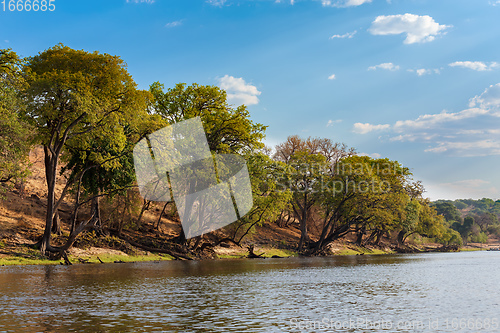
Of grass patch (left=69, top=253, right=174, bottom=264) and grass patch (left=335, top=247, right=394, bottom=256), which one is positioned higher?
grass patch (left=69, top=253, right=174, bottom=264)

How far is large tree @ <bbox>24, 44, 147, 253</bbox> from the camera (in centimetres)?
3884

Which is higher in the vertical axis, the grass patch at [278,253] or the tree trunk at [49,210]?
the tree trunk at [49,210]

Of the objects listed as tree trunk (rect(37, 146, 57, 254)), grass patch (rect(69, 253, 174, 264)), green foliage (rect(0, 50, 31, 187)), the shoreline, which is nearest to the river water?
green foliage (rect(0, 50, 31, 187))

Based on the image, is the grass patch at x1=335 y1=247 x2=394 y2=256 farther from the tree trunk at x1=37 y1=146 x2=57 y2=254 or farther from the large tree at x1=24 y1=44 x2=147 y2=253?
the tree trunk at x1=37 y1=146 x2=57 y2=254

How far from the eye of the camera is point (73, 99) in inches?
1543

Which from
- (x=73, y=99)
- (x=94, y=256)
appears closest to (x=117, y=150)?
(x=73, y=99)

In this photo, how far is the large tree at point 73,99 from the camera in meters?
38.8

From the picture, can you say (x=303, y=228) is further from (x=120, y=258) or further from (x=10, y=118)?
A: (x=10, y=118)

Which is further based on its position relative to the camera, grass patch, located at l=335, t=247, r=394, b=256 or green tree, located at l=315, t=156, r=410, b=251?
grass patch, located at l=335, t=247, r=394, b=256

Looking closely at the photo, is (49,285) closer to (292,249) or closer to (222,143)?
(222,143)

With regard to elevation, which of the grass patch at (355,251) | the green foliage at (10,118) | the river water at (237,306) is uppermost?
the green foliage at (10,118)

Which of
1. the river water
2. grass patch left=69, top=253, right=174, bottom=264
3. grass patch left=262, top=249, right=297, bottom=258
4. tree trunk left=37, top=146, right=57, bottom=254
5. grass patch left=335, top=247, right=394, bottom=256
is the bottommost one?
grass patch left=335, top=247, right=394, bottom=256

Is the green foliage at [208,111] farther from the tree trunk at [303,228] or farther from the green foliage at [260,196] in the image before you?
the tree trunk at [303,228]

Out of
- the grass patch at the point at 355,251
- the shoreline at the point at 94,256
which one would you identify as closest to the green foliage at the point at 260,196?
the shoreline at the point at 94,256
